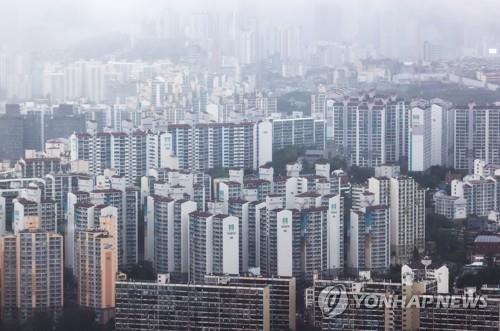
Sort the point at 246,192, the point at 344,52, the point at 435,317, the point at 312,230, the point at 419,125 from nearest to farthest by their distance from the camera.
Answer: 1. the point at 435,317
2. the point at 312,230
3. the point at 246,192
4. the point at 419,125
5. the point at 344,52

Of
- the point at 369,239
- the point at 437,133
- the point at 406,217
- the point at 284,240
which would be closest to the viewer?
the point at 284,240

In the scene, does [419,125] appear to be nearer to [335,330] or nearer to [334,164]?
[334,164]

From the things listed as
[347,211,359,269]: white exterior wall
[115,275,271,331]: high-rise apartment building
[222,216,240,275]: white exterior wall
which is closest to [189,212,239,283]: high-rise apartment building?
[222,216,240,275]: white exterior wall

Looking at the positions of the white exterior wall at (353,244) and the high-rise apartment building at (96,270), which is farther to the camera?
the white exterior wall at (353,244)

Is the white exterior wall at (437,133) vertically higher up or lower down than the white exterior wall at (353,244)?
higher up

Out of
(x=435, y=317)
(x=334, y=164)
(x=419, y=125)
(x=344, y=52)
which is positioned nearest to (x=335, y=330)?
(x=435, y=317)

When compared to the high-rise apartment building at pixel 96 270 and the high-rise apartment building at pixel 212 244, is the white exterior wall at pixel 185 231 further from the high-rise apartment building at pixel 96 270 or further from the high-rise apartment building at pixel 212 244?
the high-rise apartment building at pixel 96 270

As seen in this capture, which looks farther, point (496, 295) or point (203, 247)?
point (203, 247)

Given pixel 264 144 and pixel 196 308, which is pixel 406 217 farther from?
pixel 196 308

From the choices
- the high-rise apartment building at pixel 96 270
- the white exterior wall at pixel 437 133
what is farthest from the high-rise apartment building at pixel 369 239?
the white exterior wall at pixel 437 133

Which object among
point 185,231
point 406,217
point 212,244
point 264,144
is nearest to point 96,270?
point 212,244

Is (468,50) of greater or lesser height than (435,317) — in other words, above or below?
above
